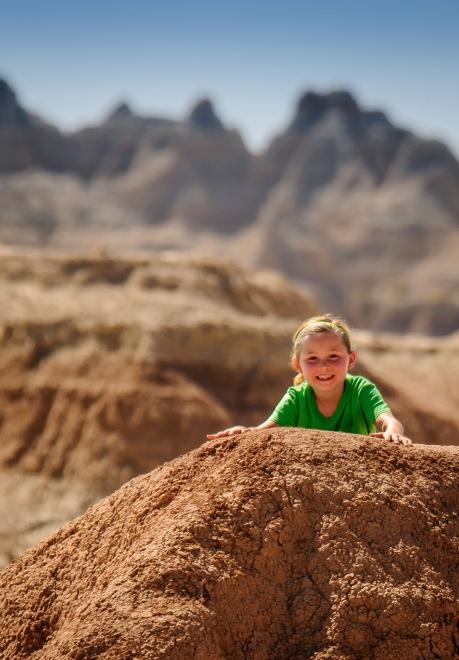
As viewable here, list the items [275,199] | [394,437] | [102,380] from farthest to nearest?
[275,199]
[102,380]
[394,437]

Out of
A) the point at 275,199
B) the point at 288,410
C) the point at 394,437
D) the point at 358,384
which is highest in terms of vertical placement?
the point at 275,199

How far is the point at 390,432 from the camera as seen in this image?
3.32 metres

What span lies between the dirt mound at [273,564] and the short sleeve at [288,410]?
0.56 metres

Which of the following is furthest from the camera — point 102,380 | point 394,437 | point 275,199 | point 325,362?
point 275,199

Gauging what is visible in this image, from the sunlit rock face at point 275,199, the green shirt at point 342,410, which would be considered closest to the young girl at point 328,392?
the green shirt at point 342,410

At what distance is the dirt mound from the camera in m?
2.70

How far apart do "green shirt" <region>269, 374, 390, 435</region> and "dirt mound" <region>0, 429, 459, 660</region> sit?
55cm

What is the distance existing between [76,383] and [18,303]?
2.56 m

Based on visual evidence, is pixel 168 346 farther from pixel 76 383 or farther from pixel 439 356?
pixel 439 356

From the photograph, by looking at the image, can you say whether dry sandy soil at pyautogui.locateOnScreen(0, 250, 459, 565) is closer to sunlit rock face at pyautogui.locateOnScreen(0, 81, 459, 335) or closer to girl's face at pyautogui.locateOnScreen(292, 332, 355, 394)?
girl's face at pyautogui.locateOnScreen(292, 332, 355, 394)

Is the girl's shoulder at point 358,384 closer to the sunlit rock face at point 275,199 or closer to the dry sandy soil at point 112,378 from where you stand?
the dry sandy soil at point 112,378

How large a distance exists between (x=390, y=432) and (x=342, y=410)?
16.2 inches

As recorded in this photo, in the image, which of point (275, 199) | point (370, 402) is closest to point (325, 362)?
point (370, 402)

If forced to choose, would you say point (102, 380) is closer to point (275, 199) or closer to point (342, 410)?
point (342, 410)
